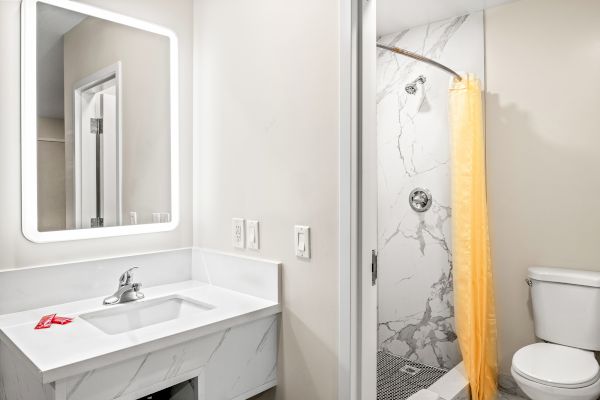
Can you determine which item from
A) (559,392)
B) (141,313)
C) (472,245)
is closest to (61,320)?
(141,313)

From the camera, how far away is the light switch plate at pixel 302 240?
4.89 ft

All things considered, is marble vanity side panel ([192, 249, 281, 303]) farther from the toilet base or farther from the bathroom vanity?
the toilet base

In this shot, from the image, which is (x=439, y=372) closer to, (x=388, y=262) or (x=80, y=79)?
(x=388, y=262)

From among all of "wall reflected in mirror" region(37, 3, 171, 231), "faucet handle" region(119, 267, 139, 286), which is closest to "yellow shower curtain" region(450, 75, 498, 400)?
"wall reflected in mirror" region(37, 3, 171, 231)

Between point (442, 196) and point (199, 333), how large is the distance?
1.89 meters

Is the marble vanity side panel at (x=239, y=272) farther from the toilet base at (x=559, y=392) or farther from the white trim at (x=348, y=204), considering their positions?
the toilet base at (x=559, y=392)

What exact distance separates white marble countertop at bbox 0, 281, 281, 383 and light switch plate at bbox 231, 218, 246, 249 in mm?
211

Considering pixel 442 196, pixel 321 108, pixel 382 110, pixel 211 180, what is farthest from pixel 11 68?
pixel 442 196

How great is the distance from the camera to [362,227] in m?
1.37

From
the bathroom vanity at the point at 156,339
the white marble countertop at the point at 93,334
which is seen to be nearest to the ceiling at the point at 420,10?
the bathroom vanity at the point at 156,339

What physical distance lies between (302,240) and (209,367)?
1.71 feet

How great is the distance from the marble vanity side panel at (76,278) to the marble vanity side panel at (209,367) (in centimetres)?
55

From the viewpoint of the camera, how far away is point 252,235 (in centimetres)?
170

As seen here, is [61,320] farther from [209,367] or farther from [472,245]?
[472,245]
